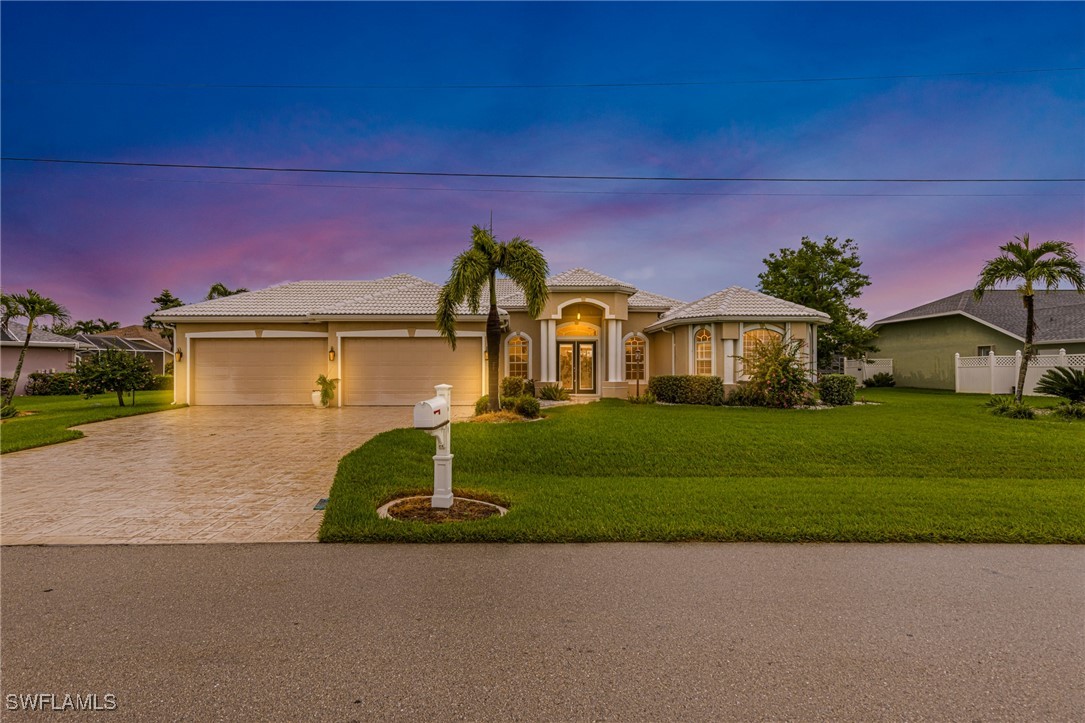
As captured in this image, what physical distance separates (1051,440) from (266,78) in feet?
61.4

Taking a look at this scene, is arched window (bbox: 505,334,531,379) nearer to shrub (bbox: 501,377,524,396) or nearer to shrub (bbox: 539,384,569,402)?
shrub (bbox: 539,384,569,402)

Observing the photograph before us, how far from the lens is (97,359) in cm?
1507

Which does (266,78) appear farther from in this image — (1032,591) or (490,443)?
(1032,591)

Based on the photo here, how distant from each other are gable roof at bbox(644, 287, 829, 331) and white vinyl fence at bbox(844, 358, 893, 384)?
13265 millimetres

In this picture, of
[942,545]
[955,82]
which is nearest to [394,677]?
[942,545]

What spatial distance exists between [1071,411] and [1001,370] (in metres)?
9.69

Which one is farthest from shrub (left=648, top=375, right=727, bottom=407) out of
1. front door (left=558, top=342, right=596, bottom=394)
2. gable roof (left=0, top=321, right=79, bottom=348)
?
gable roof (left=0, top=321, right=79, bottom=348)

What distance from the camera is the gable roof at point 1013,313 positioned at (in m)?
20.1

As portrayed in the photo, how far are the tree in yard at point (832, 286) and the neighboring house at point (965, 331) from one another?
2766 mm

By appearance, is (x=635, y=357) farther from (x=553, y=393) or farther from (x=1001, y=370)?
(x=1001, y=370)

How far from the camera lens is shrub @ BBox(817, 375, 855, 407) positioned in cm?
1495

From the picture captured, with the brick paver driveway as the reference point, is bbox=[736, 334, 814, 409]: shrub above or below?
above

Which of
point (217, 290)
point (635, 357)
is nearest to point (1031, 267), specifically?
point (635, 357)

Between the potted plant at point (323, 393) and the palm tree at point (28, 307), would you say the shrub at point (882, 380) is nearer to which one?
the potted plant at point (323, 393)
